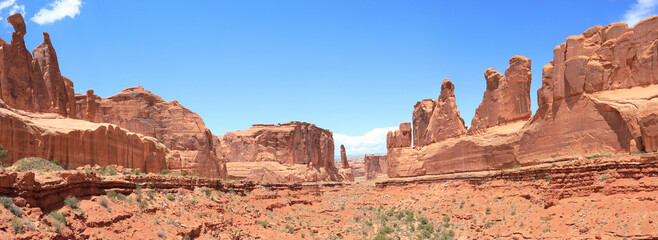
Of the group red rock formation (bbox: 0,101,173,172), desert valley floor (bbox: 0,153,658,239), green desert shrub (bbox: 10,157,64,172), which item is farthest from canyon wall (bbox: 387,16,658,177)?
green desert shrub (bbox: 10,157,64,172)

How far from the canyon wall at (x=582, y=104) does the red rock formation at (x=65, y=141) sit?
25.0 metres

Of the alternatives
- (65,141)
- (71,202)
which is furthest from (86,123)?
(71,202)

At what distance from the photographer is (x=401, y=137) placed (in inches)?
2063

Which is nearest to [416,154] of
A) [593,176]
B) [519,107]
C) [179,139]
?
[519,107]

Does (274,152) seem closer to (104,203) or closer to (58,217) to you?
(104,203)

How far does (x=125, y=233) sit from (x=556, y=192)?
20.3 m

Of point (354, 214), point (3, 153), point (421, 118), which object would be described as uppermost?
point (421, 118)

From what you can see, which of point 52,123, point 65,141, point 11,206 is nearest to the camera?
point 11,206

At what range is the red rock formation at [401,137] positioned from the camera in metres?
52.4

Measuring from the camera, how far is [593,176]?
22984 millimetres

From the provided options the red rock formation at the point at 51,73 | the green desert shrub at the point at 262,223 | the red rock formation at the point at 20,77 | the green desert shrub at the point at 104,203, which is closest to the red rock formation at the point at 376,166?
the green desert shrub at the point at 262,223

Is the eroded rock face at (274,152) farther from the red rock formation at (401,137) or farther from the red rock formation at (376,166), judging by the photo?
the red rock formation at (376,166)

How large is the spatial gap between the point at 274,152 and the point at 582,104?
5728 centimetres

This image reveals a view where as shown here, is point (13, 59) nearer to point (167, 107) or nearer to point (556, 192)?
point (167, 107)
